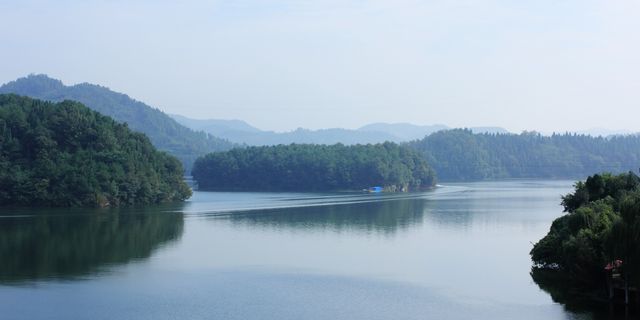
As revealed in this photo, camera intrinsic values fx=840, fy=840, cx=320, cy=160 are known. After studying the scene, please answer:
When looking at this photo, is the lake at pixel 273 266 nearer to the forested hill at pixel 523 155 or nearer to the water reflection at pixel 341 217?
the water reflection at pixel 341 217

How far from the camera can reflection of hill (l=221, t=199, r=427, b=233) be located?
46312mm

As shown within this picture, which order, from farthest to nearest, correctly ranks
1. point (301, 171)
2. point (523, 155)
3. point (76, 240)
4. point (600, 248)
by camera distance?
point (523, 155) < point (301, 171) < point (76, 240) < point (600, 248)

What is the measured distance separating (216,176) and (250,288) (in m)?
73.4

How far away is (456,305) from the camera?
24016 mm

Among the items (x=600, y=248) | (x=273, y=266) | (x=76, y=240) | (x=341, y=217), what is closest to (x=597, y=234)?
(x=600, y=248)

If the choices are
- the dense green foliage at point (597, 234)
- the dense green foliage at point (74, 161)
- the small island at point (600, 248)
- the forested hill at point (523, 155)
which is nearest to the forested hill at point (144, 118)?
the forested hill at point (523, 155)

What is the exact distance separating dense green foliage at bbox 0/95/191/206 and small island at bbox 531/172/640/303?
38557 mm

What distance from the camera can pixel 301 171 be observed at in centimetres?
9812

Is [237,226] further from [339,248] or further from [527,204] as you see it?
[527,204]

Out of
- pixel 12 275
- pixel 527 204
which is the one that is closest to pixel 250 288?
pixel 12 275

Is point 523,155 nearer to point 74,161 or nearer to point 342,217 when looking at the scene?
point 74,161

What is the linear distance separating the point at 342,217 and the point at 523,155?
103 m

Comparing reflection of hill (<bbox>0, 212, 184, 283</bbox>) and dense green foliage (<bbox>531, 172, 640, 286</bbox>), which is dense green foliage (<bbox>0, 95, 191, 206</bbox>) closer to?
reflection of hill (<bbox>0, 212, 184, 283</bbox>)

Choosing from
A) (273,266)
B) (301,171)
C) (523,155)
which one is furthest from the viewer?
(523,155)
